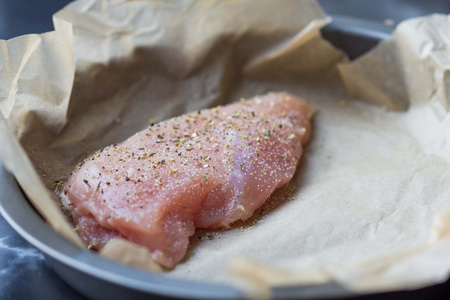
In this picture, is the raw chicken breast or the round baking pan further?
the raw chicken breast

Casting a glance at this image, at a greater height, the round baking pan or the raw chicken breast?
the round baking pan

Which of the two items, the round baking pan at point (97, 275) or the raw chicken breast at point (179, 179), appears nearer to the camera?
the round baking pan at point (97, 275)

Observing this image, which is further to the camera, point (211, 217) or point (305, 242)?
point (211, 217)

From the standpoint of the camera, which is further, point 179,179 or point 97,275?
point 179,179

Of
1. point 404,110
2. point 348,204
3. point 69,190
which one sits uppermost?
point 69,190

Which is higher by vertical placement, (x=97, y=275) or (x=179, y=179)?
(x=97, y=275)

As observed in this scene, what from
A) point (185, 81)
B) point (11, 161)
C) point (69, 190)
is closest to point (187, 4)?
point (185, 81)

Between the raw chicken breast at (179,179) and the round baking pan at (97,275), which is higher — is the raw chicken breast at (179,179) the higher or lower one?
the lower one

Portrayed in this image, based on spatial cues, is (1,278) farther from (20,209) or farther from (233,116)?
(233,116)
